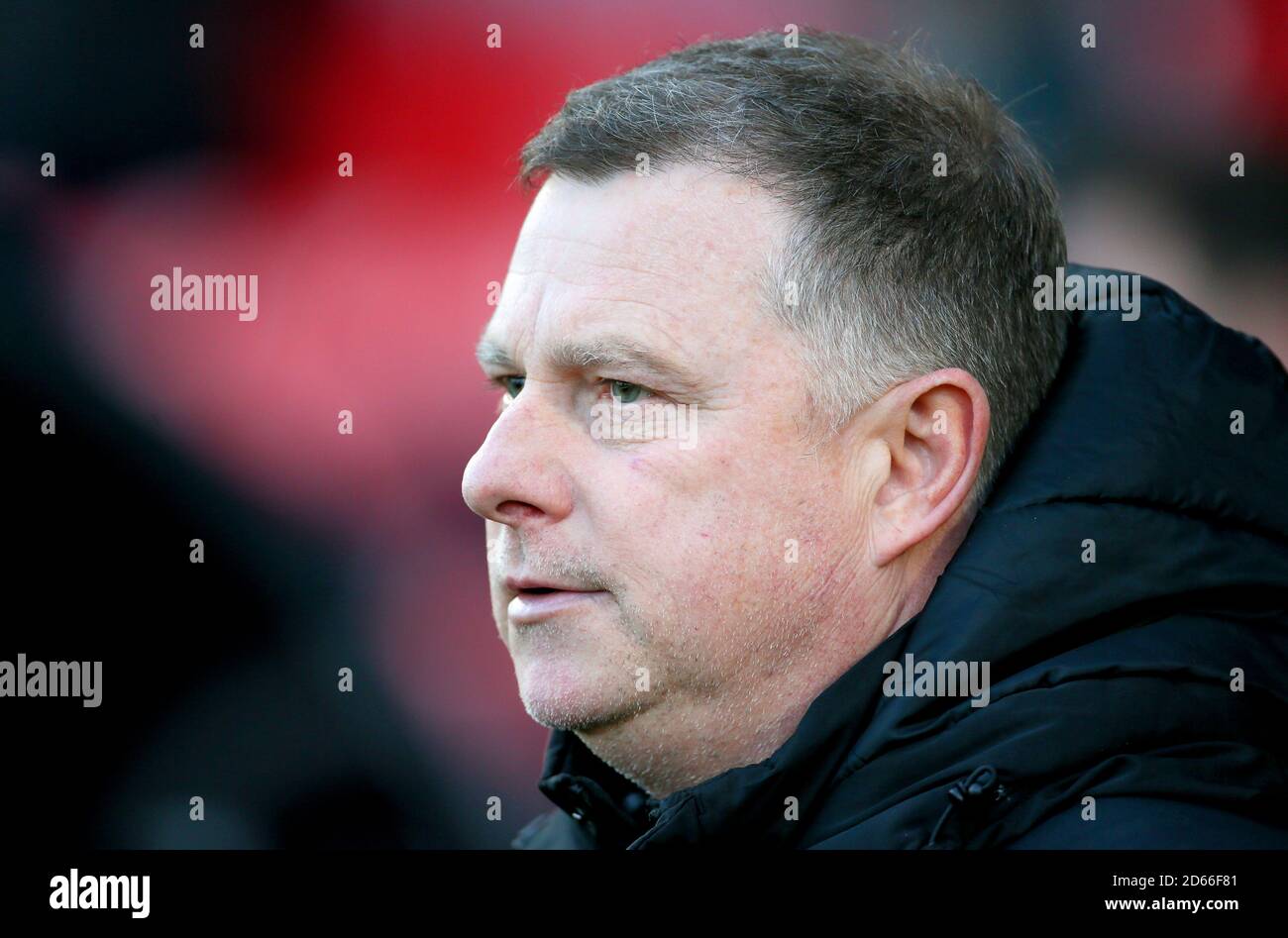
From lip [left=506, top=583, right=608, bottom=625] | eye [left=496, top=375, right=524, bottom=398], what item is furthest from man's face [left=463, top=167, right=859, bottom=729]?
eye [left=496, top=375, right=524, bottom=398]

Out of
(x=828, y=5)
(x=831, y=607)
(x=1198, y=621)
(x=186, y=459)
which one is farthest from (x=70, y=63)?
(x=1198, y=621)

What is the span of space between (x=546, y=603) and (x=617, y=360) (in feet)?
1.21

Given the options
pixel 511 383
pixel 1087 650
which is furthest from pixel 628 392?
pixel 1087 650

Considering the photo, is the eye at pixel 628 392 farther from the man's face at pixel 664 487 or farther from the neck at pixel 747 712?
the neck at pixel 747 712

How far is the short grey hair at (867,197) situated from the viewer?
1957 mm

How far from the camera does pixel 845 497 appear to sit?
1.94 m

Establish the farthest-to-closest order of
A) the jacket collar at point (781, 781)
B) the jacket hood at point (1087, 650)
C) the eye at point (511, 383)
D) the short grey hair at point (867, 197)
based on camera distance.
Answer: the eye at point (511, 383) → the short grey hair at point (867, 197) → the jacket collar at point (781, 781) → the jacket hood at point (1087, 650)

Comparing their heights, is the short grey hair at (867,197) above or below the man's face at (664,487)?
above

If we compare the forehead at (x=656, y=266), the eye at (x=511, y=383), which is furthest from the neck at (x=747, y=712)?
the eye at (x=511, y=383)

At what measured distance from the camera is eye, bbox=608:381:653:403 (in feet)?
6.31

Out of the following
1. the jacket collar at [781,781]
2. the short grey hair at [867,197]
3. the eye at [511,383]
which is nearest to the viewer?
the jacket collar at [781,781]

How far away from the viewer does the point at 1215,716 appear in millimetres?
1721

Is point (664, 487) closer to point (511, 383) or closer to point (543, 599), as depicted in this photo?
point (543, 599)
